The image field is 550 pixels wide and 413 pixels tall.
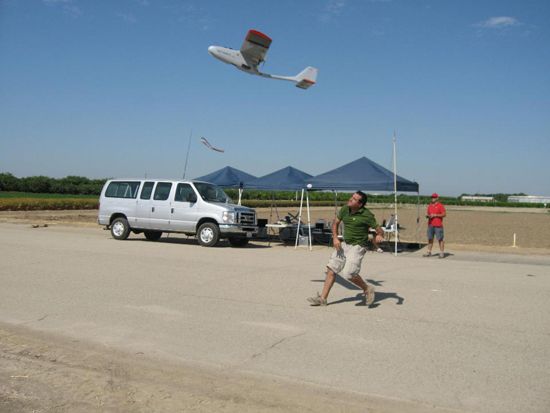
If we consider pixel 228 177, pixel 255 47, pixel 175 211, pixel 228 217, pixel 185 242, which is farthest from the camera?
pixel 255 47

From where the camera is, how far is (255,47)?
25188 millimetres

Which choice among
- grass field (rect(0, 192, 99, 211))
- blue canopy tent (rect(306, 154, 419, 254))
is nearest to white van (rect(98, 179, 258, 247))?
blue canopy tent (rect(306, 154, 419, 254))

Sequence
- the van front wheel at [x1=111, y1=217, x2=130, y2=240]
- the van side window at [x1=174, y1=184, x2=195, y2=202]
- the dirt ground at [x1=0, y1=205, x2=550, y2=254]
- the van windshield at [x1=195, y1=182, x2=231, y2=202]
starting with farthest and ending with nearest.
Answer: the dirt ground at [x1=0, y1=205, x2=550, y2=254], the van front wheel at [x1=111, y1=217, x2=130, y2=240], the van windshield at [x1=195, y1=182, x2=231, y2=202], the van side window at [x1=174, y1=184, x2=195, y2=202]

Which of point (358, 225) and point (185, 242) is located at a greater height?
point (358, 225)

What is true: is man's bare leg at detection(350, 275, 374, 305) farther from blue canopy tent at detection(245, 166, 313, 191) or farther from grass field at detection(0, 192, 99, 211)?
grass field at detection(0, 192, 99, 211)

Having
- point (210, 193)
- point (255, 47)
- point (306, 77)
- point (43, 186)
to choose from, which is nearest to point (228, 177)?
point (210, 193)

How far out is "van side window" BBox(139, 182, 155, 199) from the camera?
17953 mm

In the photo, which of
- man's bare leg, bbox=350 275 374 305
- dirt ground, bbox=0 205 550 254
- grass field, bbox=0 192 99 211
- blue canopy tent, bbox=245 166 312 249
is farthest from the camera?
grass field, bbox=0 192 99 211

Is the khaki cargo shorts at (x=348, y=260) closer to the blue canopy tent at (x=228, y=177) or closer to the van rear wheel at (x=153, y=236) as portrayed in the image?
the van rear wheel at (x=153, y=236)

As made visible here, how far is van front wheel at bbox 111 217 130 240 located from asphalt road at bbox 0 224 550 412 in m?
5.11

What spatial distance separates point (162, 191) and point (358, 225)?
36.4ft

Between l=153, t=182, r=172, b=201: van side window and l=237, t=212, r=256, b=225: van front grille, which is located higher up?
l=153, t=182, r=172, b=201: van side window

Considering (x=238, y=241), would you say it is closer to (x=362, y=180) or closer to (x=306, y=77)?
(x=362, y=180)

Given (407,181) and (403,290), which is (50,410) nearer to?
(403,290)
